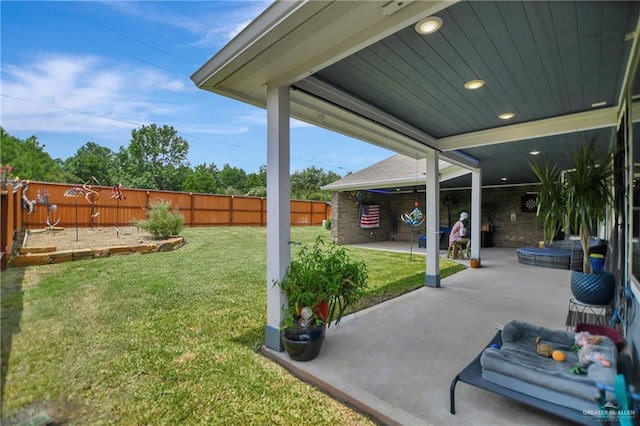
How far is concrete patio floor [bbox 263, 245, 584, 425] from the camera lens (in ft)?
6.44

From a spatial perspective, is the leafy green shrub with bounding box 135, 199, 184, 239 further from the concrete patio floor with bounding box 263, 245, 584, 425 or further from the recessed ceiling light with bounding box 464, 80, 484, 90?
the recessed ceiling light with bounding box 464, 80, 484, 90

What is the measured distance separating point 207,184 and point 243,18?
25.8m

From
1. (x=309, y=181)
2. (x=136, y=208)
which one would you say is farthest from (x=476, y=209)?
(x=309, y=181)

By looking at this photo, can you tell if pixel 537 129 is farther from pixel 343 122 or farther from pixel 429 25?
pixel 429 25

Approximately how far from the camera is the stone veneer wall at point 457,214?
11.3 meters

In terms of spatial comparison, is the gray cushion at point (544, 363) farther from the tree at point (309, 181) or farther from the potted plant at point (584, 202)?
the tree at point (309, 181)

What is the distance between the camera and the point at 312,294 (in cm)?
259

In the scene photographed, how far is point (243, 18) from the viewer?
252 centimetres

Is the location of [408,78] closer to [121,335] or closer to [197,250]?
[121,335]

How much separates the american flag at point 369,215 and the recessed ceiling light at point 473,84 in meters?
8.82

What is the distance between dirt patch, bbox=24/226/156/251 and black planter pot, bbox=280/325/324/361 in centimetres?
538

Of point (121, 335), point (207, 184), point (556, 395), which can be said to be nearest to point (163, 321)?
point (121, 335)

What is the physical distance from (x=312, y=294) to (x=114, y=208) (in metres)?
9.74

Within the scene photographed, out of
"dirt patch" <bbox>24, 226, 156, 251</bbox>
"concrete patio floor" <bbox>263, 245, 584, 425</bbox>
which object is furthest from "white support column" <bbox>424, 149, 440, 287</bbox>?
"dirt patch" <bbox>24, 226, 156, 251</bbox>
